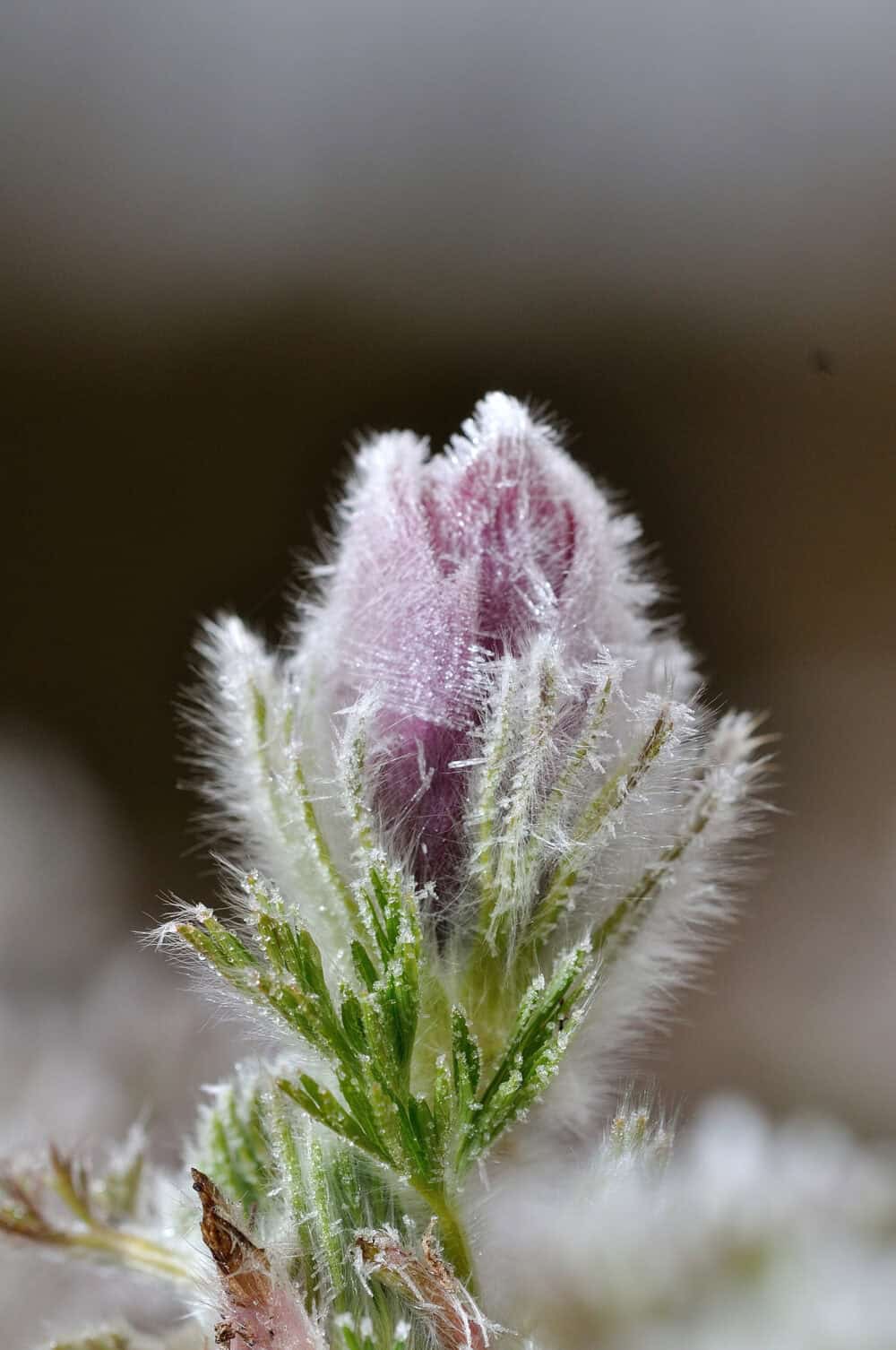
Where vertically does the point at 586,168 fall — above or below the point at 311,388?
above

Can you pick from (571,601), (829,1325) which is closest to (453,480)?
(571,601)

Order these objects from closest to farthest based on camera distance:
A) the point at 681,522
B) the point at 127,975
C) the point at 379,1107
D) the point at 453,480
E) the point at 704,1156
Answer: the point at 379,1107, the point at 453,480, the point at 704,1156, the point at 127,975, the point at 681,522

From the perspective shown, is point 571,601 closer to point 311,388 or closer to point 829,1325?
point 829,1325

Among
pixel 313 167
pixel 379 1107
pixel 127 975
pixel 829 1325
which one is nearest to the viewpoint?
pixel 379 1107

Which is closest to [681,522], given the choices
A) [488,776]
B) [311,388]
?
[311,388]

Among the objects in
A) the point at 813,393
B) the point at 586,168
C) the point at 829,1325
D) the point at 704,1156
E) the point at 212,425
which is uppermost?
the point at 586,168

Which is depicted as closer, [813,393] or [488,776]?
[488,776]
